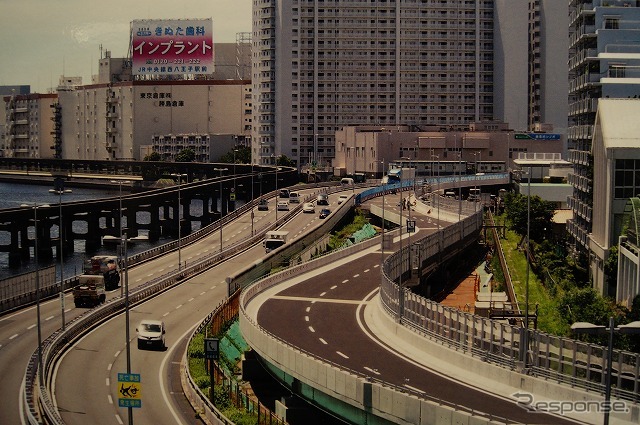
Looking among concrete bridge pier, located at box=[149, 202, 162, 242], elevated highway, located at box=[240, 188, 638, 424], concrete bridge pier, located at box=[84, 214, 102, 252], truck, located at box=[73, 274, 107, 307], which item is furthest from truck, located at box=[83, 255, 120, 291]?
concrete bridge pier, located at box=[149, 202, 162, 242]

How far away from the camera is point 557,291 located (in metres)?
73.8

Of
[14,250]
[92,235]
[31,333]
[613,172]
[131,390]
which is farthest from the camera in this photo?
[92,235]

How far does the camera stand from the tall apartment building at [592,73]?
8356cm

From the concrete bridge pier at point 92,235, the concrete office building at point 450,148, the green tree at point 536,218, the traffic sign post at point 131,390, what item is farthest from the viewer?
the concrete office building at point 450,148

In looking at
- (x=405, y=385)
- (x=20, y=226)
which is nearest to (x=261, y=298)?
(x=405, y=385)

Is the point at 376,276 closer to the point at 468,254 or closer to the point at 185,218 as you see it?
the point at 468,254

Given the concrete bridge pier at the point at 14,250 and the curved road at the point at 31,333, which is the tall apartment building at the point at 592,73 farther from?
the concrete bridge pier at the point at 14,250

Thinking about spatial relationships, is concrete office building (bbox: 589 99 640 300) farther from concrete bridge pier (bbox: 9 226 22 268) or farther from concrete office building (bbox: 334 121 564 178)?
concrete office building (bbox: 334 121 564 178)

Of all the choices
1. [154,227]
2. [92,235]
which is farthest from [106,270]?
[154,227]

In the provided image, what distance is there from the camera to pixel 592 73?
285 feet

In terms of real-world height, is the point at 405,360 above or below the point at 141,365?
above

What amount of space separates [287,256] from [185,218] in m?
79.4

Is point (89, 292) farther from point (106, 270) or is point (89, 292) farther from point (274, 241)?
point (274, 241)

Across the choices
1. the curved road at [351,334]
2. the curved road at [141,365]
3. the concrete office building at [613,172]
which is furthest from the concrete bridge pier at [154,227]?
the concrete office building at [613,172]
